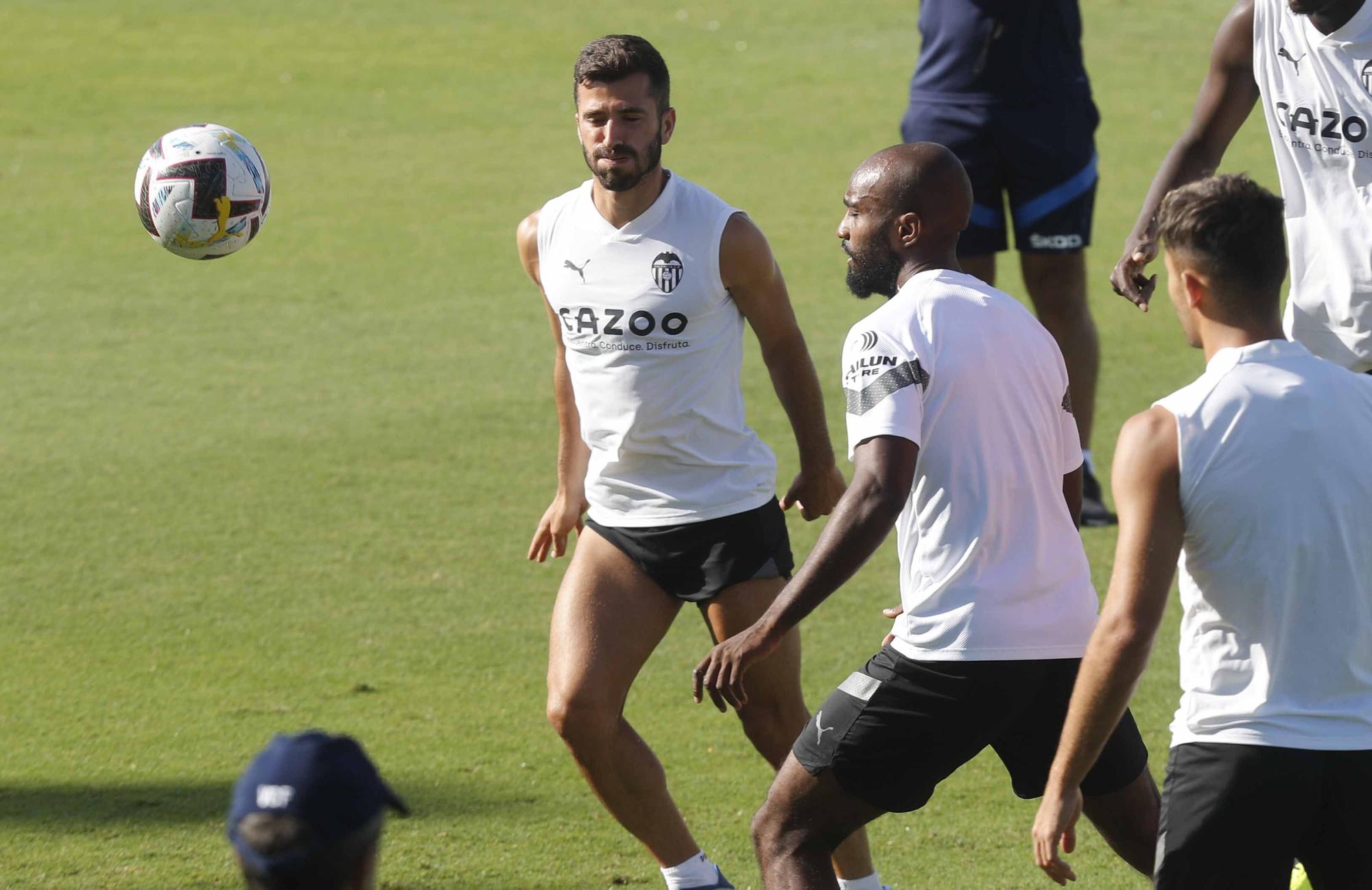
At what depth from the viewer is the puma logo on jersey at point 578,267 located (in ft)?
17.6

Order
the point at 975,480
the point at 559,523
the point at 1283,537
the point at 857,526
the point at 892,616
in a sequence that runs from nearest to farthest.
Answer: the point at 1283,537 < the point at 857,526 < the point at 975,480 < the point at 892,616 < the point at 559,523

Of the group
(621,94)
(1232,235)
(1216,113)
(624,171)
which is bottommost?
(1232,235)

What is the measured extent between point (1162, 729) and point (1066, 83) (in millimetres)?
3513

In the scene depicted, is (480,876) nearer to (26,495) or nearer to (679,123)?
(26,495)

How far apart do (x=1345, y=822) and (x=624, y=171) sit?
2.76 metres


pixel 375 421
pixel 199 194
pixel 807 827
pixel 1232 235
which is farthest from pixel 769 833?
pixel 375 421

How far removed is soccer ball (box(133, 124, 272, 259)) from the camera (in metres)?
6.15

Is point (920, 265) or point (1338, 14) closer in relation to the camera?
point (920, 265)

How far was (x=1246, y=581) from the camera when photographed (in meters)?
3.36

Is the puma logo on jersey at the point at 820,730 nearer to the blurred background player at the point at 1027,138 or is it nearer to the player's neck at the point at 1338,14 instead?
the player's neck at the point at 1338,14

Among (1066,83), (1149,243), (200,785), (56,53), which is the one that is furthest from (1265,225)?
(56,53)

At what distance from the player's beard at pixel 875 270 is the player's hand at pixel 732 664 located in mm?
863

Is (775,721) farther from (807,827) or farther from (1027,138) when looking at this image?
(1027,138)

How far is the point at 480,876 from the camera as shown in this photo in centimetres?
539
